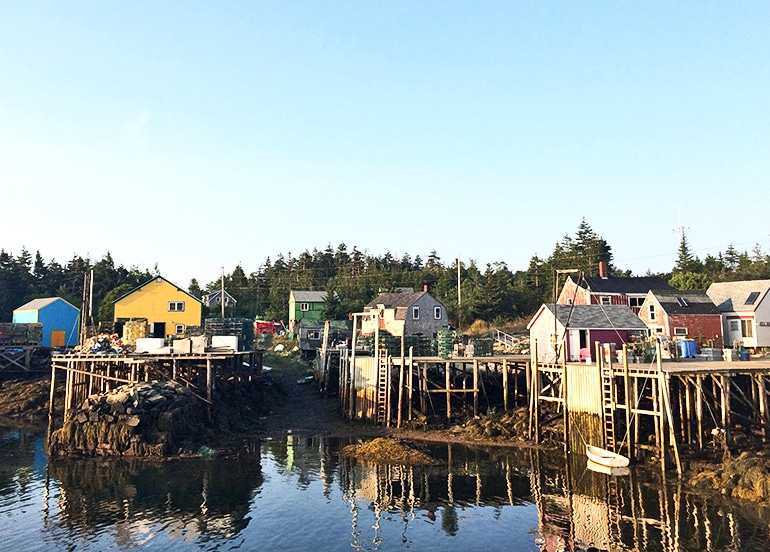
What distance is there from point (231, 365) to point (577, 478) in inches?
972

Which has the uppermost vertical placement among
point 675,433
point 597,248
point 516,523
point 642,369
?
point 597,248

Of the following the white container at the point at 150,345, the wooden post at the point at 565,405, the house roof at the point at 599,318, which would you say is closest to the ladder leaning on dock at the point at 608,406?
the wooden post at the point at 565,405

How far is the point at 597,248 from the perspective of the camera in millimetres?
90750

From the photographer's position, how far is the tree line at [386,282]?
7825cm

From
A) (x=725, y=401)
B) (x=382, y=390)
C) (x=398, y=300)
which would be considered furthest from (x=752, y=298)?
(x=382, y=390)

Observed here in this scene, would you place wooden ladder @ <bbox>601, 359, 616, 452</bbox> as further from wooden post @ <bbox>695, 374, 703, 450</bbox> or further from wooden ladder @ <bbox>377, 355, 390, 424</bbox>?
wooden ladder @ <bbox>377, 355, 390, 424</bbox>

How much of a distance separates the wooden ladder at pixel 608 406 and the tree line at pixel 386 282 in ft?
155

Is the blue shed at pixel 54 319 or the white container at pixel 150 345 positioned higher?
→ the blue shed at pixel 54 319

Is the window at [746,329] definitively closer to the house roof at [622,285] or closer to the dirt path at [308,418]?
the house roof at [622,285]

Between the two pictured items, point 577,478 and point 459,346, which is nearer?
point 577,478

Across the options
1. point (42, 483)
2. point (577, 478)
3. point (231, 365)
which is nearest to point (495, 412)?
point (577, 478)

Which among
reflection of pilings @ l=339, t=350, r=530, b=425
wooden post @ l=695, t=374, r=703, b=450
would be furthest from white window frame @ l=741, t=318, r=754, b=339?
wooden post @ l=695, t=374, r=703, b=450

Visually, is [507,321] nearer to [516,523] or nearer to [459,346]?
[459,346]

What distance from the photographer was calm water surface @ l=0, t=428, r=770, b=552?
19156 millimetres
